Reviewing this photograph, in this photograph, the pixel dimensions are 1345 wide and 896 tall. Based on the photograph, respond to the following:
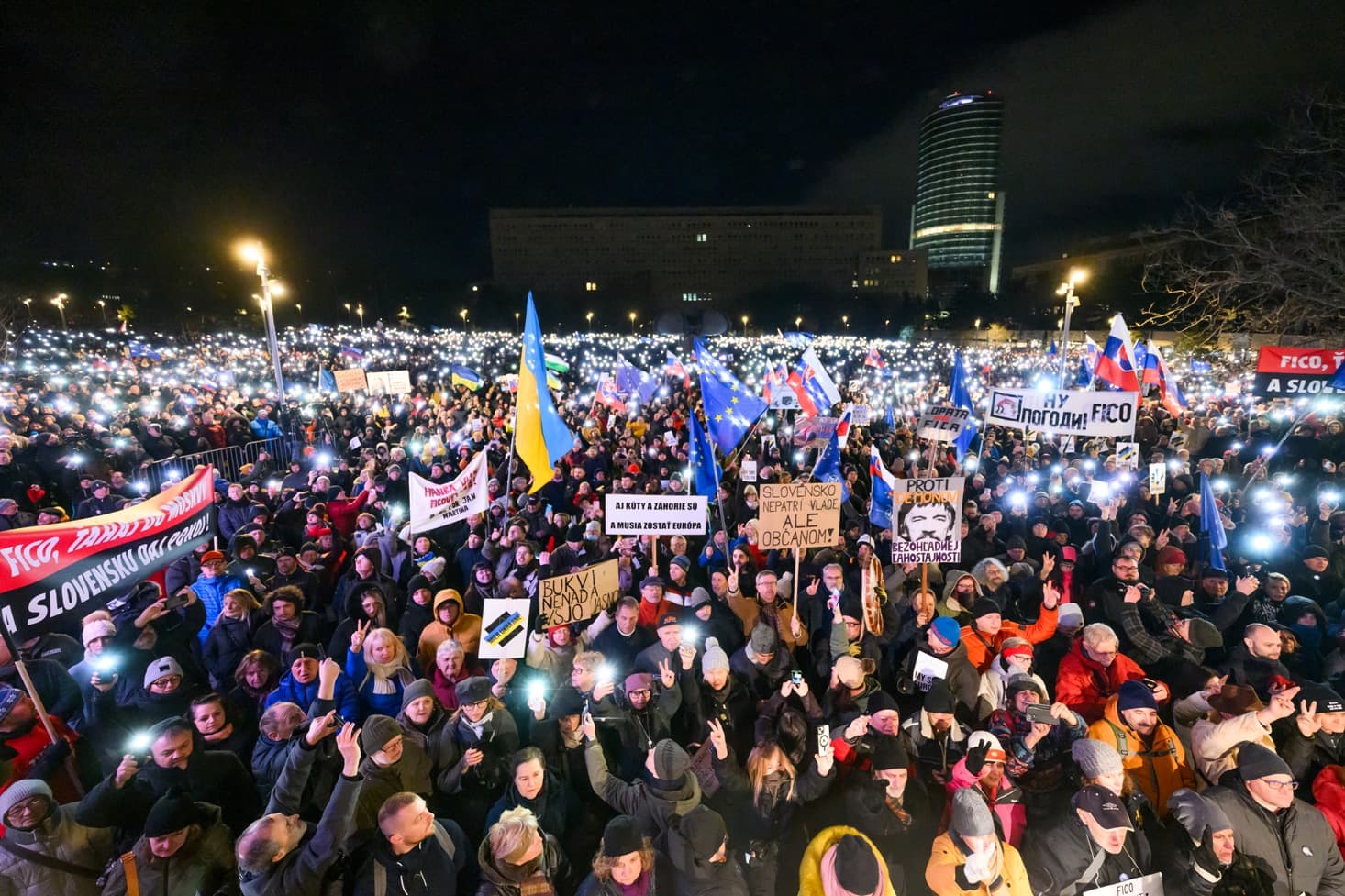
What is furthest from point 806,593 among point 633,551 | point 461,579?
point 461,579

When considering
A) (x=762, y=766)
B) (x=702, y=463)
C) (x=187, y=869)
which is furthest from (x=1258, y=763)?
(x=702, y=463)

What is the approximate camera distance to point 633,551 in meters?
6.34

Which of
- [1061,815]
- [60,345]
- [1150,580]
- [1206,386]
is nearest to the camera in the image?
[1061,815]

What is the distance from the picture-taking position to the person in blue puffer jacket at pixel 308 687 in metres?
3.42

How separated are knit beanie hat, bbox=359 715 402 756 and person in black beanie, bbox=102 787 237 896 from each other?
1.97 ft

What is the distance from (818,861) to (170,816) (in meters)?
2.42

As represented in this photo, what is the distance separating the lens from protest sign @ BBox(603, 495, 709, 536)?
5.38 m

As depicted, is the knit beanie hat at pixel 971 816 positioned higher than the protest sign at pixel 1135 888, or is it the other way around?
the knit beanie hat at pixel 971 816

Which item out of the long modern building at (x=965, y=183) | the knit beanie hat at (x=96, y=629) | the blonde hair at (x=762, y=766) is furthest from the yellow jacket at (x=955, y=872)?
the long modern building at (x=965, y=183)

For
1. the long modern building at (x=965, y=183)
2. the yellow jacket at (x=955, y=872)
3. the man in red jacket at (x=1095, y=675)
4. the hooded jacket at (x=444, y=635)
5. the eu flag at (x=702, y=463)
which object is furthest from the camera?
the long modern building at (x=965, y=183)

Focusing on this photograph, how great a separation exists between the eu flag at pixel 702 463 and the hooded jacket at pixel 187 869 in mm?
5126

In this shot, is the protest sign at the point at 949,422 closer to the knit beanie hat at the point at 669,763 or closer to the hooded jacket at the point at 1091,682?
the hooded jacket at the point at 1091,682

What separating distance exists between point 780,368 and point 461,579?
29.4 feet

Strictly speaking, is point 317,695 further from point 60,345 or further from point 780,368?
point 60,345
